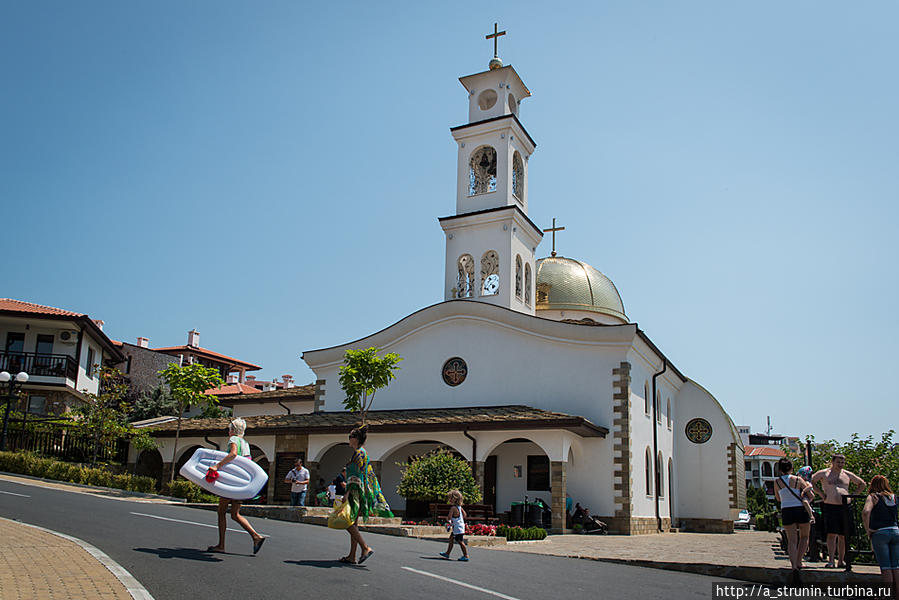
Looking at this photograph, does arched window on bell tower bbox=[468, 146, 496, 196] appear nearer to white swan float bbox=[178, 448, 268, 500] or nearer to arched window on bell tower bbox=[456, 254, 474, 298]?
arched window on bell tower bbox=[456, 254, 474, 298]

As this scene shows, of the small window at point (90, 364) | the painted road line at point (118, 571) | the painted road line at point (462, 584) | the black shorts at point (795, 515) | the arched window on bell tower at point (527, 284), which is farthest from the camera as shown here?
the small window at point (90, 364)

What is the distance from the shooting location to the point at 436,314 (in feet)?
90.4

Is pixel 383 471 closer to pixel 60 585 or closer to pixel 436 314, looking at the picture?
pixel 436 314

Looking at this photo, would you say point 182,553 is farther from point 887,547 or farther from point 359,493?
point 887,547

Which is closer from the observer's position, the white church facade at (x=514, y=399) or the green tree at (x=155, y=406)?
the white church facade at (x=514, y=399)

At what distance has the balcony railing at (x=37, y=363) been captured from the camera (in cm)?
3456

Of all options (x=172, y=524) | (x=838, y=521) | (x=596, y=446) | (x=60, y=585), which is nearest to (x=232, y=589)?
(x=60, y=585)

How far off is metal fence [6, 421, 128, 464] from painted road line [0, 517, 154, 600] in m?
19.2

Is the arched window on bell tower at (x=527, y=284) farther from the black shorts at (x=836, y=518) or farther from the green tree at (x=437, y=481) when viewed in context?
the black shorts at (x=836, y=518)

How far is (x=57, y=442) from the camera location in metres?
27.0

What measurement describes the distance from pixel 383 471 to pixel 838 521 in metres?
17.8

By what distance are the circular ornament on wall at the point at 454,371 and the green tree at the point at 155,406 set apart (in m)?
23.9

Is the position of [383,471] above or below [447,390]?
below

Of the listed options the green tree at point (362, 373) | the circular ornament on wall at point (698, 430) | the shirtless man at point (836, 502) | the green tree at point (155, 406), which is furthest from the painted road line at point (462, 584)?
the green tree at point (155, 406)
